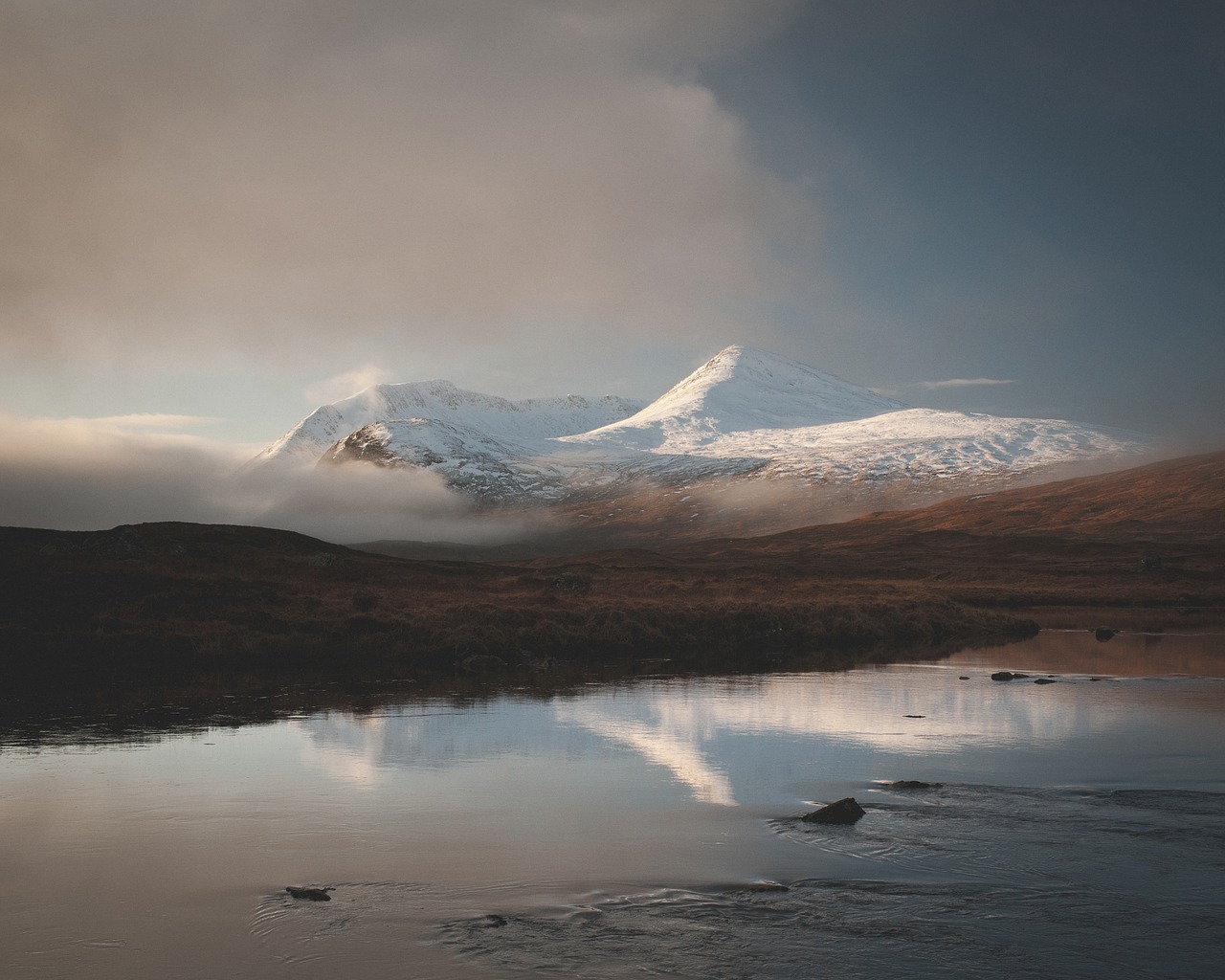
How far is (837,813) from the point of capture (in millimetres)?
18422

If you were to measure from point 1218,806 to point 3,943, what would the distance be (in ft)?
66.8

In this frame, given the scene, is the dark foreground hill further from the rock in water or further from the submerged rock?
the submerged rock

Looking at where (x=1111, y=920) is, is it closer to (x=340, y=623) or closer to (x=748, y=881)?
(x=748, y=881)

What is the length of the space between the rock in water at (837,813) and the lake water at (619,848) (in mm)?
282

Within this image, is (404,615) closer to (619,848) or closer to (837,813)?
(619,848)

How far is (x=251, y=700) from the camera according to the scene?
32.5m

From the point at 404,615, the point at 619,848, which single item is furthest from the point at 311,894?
the point at 404,615

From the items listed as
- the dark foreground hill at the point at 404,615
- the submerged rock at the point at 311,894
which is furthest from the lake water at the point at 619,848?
the dark foreground hill at the point at 404,615

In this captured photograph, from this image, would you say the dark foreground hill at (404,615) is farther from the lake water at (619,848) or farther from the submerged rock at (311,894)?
the submerged rock at (311,894)

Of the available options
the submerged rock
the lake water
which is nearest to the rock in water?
the lake water

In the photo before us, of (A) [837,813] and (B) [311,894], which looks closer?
(B) [311,894]

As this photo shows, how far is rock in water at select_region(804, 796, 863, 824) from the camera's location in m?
18.4

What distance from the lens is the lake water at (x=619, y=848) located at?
40.9ft

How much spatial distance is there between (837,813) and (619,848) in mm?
4196
